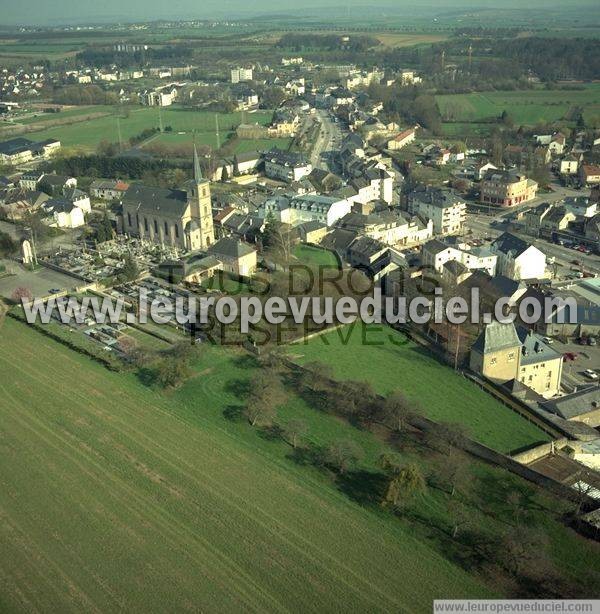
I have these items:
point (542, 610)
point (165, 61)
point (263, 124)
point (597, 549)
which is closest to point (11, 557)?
point (542, 610)

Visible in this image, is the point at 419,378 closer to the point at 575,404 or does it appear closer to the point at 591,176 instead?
the point at 575,404

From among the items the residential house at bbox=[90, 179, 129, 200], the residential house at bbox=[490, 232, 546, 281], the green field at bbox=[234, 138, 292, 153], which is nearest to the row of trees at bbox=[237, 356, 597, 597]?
the residential house at bbox=[490, 232, 546, 281]

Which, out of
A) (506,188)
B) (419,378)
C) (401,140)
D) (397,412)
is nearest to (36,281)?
(419,378)

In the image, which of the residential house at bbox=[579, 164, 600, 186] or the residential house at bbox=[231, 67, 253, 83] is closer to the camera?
the residential house at bbox=[579, 164, 600, 186]

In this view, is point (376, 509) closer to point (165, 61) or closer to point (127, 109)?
point (127, 109)

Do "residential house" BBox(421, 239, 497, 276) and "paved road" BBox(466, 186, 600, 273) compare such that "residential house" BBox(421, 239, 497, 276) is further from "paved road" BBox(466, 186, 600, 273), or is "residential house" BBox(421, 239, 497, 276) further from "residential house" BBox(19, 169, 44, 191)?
"residential house" BBox(19, 169, 44, 191)

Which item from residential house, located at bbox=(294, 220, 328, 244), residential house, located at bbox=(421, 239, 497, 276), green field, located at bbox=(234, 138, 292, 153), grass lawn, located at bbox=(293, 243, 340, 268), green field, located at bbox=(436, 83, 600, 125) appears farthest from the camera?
green field, located at bbox=(436, 83, 600, 125)

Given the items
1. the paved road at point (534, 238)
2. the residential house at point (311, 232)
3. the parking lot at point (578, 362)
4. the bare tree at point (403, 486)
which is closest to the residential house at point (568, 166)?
the paved road at point (534, 238)

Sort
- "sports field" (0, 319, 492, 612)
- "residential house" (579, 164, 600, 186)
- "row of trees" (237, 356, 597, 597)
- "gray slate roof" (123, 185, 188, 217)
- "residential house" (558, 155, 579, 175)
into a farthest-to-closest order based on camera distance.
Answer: "residential house" (558, 155, 579, 175)
"residential house" (579, 164, 600, 186)
"gray slate roof" (123, 185, 188, 217)
"row of trees" (237, 356, 597, 597)
"sports field" (0, 319, 492, 612)
